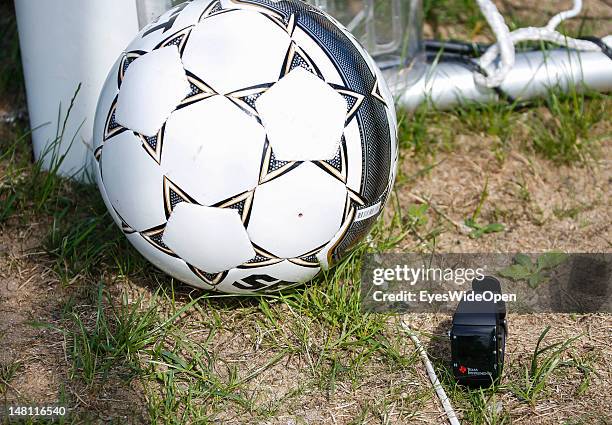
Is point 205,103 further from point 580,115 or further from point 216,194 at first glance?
point 580,115

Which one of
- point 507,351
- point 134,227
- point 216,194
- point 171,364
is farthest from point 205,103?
point 507,351

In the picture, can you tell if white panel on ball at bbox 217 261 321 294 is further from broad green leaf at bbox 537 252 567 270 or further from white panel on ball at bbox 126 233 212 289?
broad green leaf at bbox 537 252 567 270

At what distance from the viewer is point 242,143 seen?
2.44 m

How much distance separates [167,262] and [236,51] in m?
0.64

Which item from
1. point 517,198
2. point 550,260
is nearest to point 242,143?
point 550,260

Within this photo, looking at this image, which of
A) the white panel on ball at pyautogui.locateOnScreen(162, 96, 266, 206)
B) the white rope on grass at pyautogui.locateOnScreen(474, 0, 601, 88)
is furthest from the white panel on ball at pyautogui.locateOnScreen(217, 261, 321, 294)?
the white rope on grass at pyautogui.locateOnScreen(474, 0, 601, 88)

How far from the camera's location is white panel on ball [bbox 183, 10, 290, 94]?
2473mm

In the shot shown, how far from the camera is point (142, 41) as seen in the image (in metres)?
2.67

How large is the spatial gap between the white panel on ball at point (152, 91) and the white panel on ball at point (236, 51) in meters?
0.05

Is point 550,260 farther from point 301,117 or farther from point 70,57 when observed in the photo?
point 70,57

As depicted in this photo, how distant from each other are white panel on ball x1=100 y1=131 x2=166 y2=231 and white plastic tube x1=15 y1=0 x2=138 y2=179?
670 millimetres

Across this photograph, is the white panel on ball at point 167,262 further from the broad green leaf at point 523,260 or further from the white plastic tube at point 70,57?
the broad green leaf at point 523,260

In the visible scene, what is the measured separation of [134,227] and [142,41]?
1.79ft
